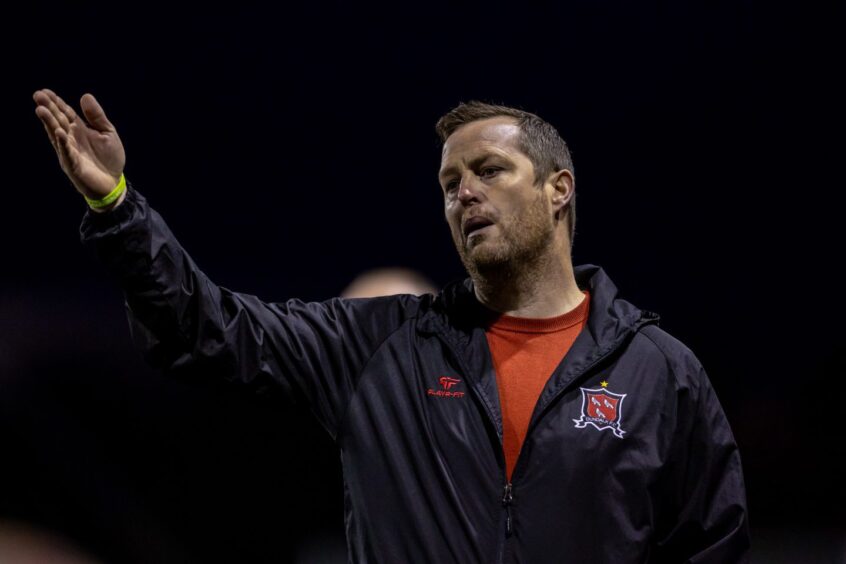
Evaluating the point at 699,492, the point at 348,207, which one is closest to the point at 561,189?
the point at 699,492

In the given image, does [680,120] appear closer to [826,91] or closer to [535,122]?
[826,91]

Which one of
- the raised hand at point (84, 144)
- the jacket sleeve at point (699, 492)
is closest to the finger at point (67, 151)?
the raised hand at point (84, 144)

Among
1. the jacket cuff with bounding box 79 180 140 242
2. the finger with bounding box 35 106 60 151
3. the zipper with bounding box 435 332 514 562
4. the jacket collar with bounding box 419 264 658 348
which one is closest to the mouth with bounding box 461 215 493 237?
the jacket collar with bounding box 419 264 658 348

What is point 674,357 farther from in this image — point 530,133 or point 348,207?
point 348,207

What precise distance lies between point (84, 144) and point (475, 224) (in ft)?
2.47

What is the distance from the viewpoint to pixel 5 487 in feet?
9.12

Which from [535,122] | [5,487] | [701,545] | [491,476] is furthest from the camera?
[5,487]

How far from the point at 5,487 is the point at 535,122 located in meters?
1.92

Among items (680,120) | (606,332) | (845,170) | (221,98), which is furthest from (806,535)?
(221,98)

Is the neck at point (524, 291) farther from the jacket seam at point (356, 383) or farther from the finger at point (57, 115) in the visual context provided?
the finger at point (57, 115)

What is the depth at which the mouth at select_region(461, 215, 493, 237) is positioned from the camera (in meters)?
1.86

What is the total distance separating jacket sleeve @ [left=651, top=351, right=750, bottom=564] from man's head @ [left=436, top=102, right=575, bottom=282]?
419mm

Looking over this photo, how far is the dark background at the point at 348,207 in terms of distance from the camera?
2.94m

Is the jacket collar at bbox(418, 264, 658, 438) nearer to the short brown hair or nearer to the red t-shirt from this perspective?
the red t-shirt
